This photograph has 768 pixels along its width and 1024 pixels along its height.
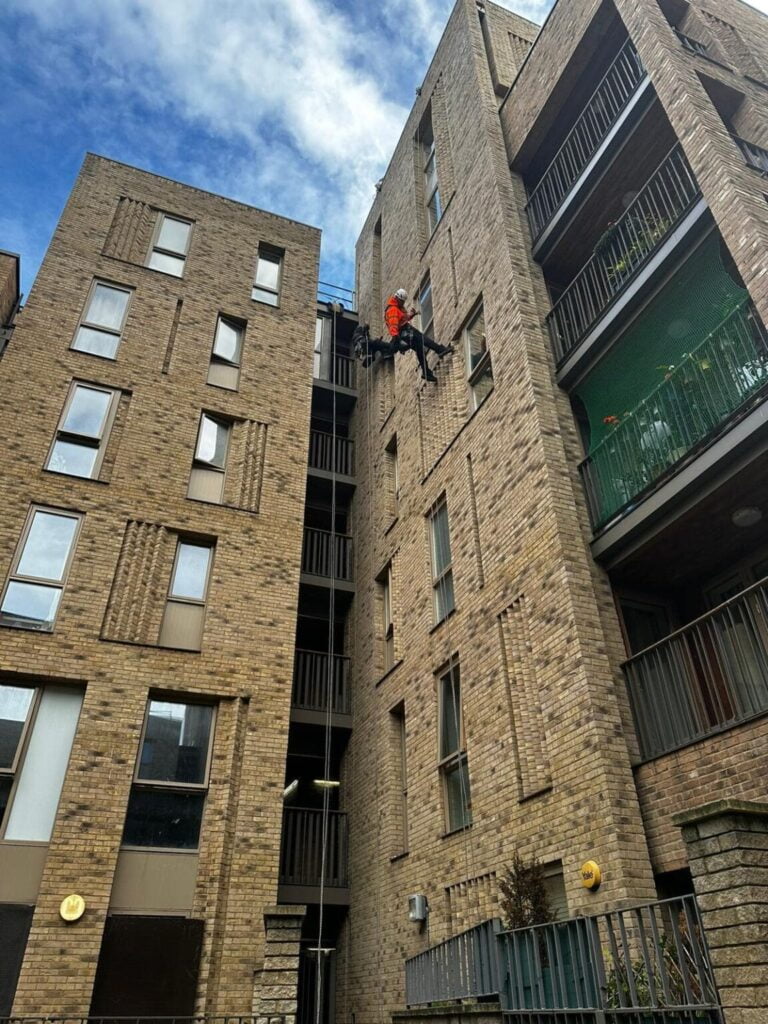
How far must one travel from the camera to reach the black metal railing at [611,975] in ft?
13.6

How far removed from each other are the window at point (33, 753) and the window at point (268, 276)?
10175mm

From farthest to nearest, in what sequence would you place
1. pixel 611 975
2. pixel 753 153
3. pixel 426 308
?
pixel 426 308
pixel 753 153
pixel 611 975

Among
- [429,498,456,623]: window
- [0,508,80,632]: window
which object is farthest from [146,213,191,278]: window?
[429,498,456,623]: window

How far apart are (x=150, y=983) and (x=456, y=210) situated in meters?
14.0

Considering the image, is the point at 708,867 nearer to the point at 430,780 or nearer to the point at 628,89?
the point at 430,780

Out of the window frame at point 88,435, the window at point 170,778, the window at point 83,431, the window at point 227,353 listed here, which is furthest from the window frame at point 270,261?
the window at point 170,778

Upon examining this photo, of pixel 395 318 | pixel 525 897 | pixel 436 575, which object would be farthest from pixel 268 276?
pixel 525 897

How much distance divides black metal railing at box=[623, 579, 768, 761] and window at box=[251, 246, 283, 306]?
41.5 ft

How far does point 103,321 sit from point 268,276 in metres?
4.51

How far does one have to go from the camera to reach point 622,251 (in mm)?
10984

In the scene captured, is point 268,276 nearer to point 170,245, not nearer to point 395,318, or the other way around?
point 170,245

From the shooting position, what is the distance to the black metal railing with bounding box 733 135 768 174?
9214mm

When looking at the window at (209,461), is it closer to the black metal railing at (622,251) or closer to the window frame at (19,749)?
the window frame at (19,749)

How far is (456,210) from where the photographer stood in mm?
15055
